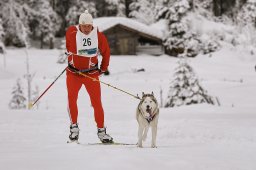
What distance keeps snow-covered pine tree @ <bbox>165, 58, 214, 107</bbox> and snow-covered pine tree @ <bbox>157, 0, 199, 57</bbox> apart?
26103 millimetres

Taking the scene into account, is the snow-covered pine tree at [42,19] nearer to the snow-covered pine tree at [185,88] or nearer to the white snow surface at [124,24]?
the white snow surface at [124,24]

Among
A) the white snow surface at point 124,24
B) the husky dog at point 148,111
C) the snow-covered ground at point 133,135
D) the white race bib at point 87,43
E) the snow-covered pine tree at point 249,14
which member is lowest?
the snow-covered ground at point 133,135

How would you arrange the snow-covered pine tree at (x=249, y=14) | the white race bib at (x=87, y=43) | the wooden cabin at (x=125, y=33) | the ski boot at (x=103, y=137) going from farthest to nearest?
the snow-covered pine tree at (x=249, y=14)
the wooden cabin at (x=125, y=33)
the ski boot at (x=103, y=137)
the white race bib at (x=87, y=43)

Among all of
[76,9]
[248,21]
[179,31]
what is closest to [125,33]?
[179,31]

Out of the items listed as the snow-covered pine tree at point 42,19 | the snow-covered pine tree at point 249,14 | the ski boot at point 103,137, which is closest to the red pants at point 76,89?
the ski boot at point 103,137

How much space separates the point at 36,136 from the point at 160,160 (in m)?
4.57

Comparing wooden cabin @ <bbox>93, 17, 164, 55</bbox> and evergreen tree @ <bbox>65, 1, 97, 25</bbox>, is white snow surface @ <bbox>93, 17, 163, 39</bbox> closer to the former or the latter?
wooden cabin @ <bbox>93, 17, 164, 55</bbox>

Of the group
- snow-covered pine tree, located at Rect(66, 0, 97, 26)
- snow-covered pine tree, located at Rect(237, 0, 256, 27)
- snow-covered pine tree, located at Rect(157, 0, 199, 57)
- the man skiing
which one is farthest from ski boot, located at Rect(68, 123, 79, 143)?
snow-covered pine tree, located at Rect(66, 0, 97, 26)

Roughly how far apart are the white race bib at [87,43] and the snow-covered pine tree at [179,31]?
117 ft

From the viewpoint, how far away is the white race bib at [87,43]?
315 inches

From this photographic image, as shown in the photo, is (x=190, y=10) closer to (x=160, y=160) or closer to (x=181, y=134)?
(x=181, y=134)

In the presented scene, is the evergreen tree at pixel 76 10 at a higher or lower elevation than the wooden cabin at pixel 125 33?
higher

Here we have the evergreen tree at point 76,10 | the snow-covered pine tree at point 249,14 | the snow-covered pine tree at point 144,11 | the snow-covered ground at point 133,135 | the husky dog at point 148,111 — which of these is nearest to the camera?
the snow-covered ground at point 133,135

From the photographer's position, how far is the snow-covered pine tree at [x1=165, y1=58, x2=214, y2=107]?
17.3 metres
